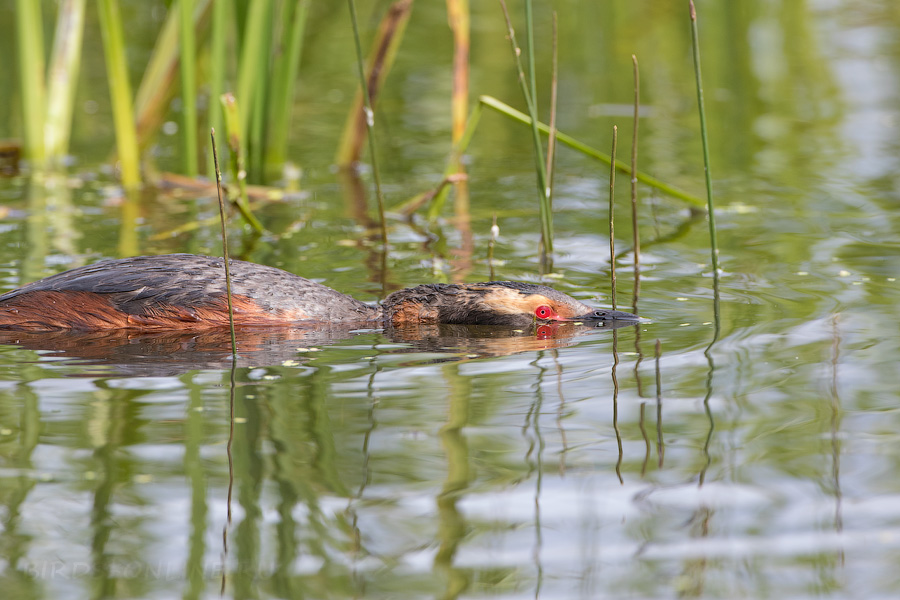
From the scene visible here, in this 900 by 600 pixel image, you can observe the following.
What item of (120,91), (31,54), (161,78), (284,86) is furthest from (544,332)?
(31,54)

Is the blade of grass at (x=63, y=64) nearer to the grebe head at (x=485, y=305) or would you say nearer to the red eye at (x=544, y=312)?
the grebe head at (x=485, y=305)

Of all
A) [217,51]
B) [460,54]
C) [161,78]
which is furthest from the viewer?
[161,78]

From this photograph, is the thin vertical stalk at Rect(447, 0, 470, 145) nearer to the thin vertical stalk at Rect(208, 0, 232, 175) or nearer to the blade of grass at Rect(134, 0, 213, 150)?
the thin vertical stalk at Rect(208, 0, 232, 175)

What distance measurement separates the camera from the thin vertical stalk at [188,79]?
8000mm

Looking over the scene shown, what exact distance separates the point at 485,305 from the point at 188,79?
11.3ft

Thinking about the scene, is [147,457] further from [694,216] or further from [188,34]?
[694,216]

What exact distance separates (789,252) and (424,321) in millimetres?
2608

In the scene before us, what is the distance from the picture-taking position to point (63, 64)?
927 cm

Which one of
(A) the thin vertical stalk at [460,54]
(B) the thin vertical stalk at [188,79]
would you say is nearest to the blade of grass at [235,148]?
(B) the thin vertical stalk at [188,79]

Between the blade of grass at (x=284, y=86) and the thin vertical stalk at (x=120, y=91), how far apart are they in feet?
3.69

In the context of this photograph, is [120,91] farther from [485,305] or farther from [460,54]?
[485,305]

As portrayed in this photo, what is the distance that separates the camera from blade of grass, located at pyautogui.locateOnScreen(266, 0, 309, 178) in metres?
8.61

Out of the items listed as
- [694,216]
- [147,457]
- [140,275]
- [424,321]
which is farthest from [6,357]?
[694,216]

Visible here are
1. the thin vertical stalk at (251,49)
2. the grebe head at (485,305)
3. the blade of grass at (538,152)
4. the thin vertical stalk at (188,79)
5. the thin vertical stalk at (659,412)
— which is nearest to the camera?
the thin vertical stalk at (659,412)
